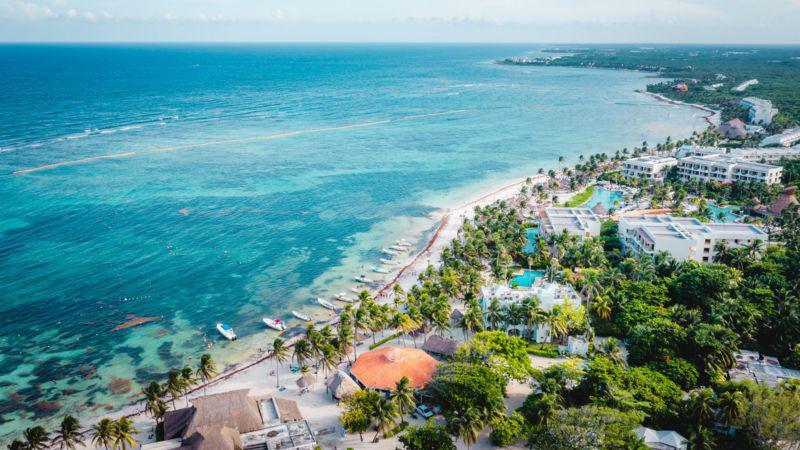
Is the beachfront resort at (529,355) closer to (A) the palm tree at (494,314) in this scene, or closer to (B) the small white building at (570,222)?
(A) the palm tree at (494,314)

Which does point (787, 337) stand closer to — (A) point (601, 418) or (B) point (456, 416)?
(A) point (601, 418)

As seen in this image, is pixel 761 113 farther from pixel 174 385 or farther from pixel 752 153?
pixel 174 385

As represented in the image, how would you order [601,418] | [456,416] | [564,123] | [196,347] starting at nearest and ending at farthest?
[601,418], [456,416], [196,347], [564,123]

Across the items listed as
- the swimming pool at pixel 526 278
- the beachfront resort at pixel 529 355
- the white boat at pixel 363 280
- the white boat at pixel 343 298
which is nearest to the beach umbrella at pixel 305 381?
the beachfront resort at pixel 529 355

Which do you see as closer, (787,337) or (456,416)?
(456,416)

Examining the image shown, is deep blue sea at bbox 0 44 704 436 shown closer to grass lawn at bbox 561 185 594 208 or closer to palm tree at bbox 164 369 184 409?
palm tree at bbox 164 369 184 409

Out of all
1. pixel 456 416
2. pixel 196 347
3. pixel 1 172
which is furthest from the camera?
pixel 1 172

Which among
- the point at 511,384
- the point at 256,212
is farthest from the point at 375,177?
the point at 511,384
